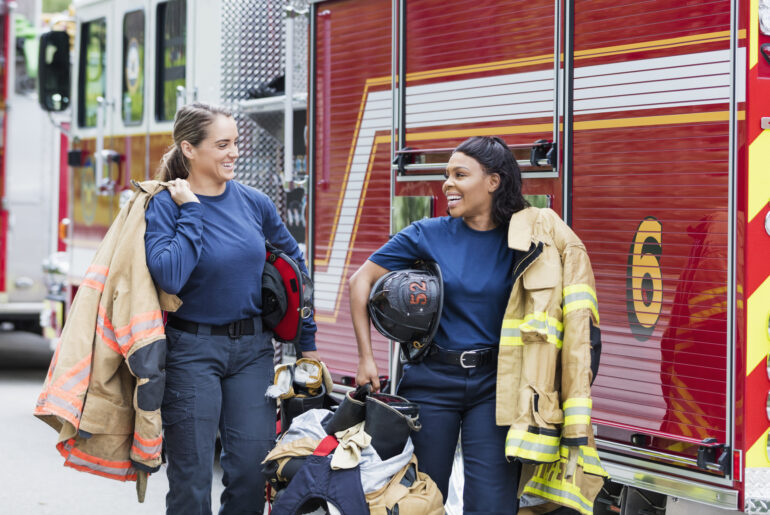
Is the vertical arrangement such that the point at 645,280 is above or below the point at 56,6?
below

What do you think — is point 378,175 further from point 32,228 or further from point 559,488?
point 32,228

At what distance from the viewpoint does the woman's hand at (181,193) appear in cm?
391

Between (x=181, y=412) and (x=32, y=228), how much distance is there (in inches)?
304

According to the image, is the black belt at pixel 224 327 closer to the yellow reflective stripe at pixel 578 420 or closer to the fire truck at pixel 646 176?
the fire truck at pixel 646 176

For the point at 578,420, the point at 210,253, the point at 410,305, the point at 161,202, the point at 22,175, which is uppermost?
the point at 22,175

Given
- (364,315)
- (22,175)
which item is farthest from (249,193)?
(22,175)

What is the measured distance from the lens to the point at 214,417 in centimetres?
394

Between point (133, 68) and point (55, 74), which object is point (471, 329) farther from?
point (55, 74)

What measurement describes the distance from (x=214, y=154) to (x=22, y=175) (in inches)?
297

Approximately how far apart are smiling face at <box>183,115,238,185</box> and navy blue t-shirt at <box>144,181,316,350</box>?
0.28 feet

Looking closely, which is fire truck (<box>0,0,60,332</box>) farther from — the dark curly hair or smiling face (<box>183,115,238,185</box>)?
the dark curly hair

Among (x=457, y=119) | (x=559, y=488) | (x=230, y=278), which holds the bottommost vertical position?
(x=559, y=488)

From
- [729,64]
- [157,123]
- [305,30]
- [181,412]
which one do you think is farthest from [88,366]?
[157,123]

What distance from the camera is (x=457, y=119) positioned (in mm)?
4789
